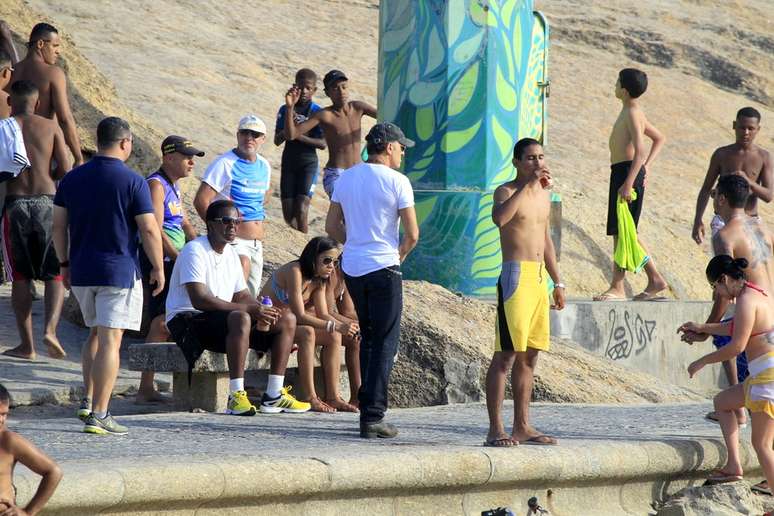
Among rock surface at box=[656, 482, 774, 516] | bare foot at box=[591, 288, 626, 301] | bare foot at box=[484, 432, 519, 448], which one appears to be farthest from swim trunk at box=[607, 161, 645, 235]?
bare foot at box=[484, 432, 519, 448]

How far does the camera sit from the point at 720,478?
7.94 metres

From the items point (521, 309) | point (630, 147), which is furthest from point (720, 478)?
point (630, 147)

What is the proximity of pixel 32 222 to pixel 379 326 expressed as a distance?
3.22 meters

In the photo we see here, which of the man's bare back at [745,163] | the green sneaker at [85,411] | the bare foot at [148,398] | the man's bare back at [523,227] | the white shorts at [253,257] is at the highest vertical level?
the man's bare back at [745,163]

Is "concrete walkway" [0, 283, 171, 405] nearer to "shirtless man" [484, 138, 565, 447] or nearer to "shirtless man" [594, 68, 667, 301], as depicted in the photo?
"shirtless man" [484, 138, 565, 447]

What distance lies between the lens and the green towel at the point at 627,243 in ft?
41.7

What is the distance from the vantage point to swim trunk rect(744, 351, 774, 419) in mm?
→ 7750

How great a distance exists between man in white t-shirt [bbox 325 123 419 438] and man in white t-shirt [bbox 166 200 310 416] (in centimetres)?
96

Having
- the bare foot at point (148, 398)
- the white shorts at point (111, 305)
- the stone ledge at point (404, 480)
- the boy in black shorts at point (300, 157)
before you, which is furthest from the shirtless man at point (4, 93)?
the stone ledge at point (404, 480)

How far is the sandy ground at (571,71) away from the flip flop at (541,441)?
7.36 meters

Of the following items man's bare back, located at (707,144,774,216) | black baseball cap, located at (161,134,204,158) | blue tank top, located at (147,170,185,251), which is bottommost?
blue tank top, located at (147,170,185,251)

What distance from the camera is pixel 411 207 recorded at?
8062 millimetres

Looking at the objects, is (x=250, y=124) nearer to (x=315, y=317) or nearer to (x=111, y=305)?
(x=315, y=317)

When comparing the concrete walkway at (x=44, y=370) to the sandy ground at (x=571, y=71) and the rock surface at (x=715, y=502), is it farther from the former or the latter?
the rock surface at (x=715, y=502)
